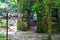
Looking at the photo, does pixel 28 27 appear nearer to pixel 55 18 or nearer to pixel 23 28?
pixel 23 28

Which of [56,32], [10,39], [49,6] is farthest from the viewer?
[56,32]

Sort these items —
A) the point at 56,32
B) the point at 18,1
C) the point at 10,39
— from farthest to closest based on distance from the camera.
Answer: the point at 56,32
the point at 18,1
the point at 10,39

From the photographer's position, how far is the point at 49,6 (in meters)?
9.77

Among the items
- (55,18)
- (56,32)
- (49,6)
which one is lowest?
(56,32)

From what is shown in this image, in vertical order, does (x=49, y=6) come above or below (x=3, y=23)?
above

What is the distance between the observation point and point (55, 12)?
17.0 metres

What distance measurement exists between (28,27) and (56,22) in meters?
2.37

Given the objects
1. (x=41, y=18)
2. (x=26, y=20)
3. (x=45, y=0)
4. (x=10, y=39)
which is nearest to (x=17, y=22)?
(x=26, y=20)

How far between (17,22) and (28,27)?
1.01 m

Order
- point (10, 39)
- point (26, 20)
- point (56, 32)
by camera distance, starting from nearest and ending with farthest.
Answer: point (10, 39) → point (56, 32) → point (26, 20)

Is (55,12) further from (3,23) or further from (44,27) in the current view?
(3,23)

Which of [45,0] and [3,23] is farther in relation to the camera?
[3,23]

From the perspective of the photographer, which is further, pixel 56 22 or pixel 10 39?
pixel 56 22

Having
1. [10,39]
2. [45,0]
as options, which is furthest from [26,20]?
[45,0]
